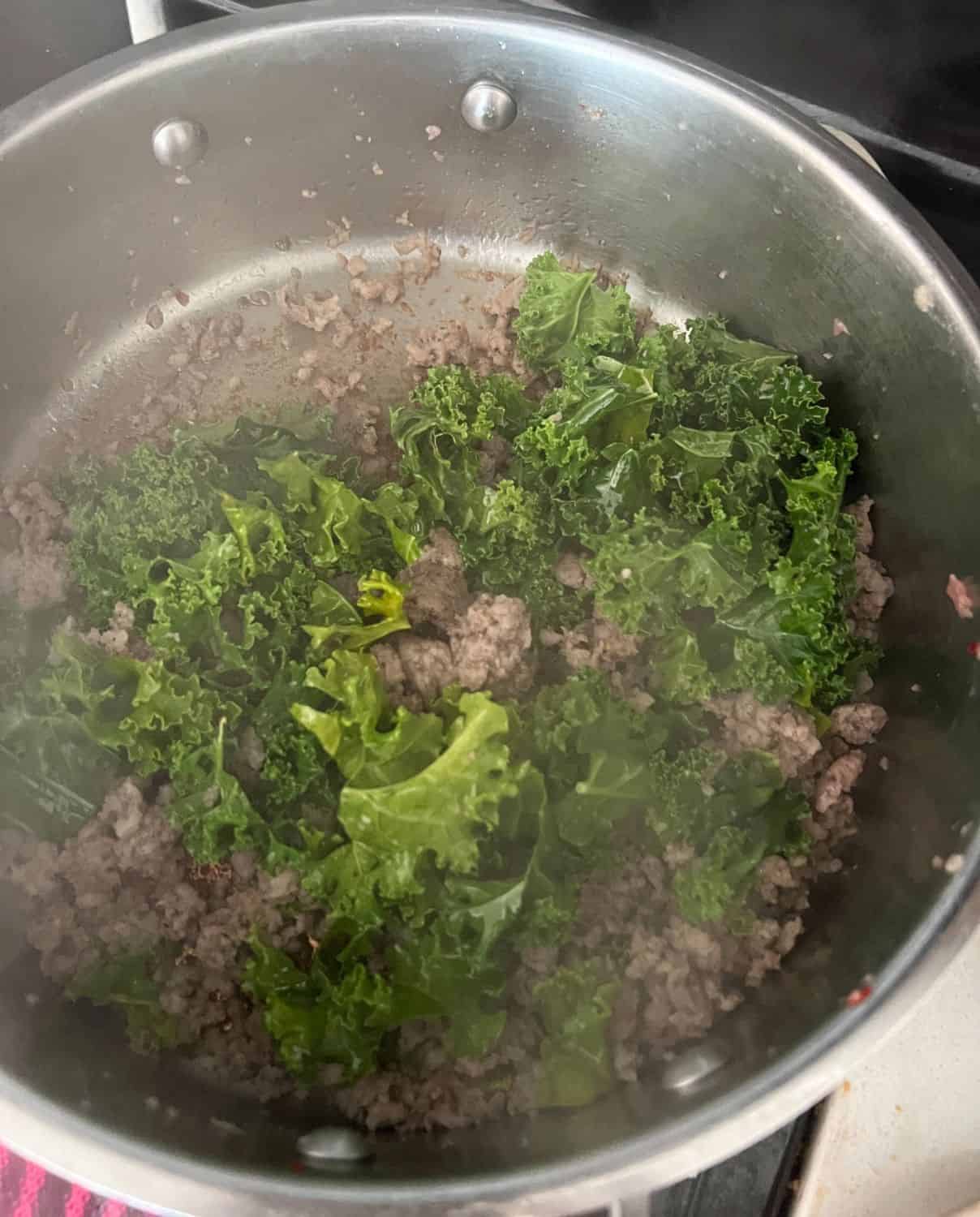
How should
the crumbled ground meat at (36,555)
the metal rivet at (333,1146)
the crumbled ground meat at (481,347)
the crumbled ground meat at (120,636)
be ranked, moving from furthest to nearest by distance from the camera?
the crumbled ground meat at (481,347) < the crumbled ground meat at (36,555) < the crumbled ground meat at (120,636) < the metal rivet at (333,1146)

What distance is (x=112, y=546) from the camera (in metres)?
2.09

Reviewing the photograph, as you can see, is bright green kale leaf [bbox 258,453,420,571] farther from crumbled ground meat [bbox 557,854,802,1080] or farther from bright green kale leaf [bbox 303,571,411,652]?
crumbled ground meat [bbox 557,854,802,1080]

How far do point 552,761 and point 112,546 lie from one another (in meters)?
1.05

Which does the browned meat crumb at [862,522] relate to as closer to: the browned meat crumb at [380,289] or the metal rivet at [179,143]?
the browned meat crumb at [380,289]

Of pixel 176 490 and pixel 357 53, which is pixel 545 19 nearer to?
pixel 357 53

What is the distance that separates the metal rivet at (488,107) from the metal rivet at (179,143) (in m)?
0.63

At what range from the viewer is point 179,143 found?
89.9 inches

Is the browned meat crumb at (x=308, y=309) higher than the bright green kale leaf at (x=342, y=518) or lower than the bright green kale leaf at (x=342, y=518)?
higher

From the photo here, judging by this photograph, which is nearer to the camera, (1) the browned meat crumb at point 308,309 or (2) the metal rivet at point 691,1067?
(2) the metal rivet at point 691,1067

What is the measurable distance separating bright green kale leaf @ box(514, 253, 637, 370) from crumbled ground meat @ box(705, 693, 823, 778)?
2.91 feet

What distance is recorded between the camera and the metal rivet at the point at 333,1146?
158cm

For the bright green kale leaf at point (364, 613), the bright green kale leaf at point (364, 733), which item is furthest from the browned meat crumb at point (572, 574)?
the bright green kale leaf at point (364, 733)

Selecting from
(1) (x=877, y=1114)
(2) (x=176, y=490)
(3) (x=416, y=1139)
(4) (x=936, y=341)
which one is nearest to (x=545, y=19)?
(4) (x=936, y=341)

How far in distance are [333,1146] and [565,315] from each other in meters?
1.80
